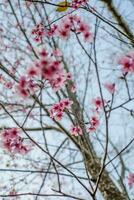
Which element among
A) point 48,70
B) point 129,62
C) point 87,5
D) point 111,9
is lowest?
point 48,70

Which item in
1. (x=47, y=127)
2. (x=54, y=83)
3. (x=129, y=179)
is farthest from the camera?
(x=47, y=127)

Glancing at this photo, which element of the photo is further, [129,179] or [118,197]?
[118,197]

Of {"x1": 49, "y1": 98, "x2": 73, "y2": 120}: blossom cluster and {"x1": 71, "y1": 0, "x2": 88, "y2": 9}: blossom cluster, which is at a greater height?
{"x1": 71, "y1": 0, "x2": 88, "y2": 9}: blossom cluster

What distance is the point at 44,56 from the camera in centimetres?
203

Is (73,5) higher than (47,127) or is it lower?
lower

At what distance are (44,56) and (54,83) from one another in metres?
0.94

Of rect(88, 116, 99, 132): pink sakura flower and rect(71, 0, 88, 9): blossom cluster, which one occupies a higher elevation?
rect(71, 0, 88, 9): blossom cluster

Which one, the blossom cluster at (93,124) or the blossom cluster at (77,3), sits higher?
the blossom cluster at (77,3)

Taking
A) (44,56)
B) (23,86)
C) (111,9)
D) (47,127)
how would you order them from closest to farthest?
(44,56), (23,86), (111,9), (47,127)

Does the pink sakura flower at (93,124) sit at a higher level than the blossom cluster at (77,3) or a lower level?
lower

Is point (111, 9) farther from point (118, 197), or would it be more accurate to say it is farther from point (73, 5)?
point (118, 197)

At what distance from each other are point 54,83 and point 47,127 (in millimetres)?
4948

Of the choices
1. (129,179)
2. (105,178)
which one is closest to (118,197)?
(105,178)

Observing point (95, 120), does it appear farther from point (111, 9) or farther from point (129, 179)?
point (111, 9)
